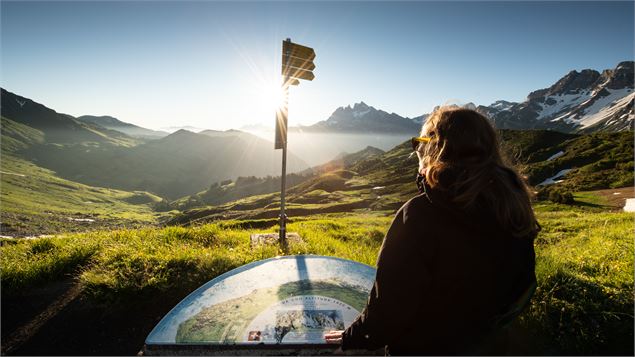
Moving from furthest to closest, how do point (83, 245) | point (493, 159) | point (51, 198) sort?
point (51, 198) → point (83, 245) → point (493, 159)

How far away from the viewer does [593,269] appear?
6355mm

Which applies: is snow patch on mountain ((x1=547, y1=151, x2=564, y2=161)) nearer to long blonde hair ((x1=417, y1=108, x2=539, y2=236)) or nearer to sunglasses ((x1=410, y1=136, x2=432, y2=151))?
sunglasses ((x1=410, y1=136, x2=432, y2=151))

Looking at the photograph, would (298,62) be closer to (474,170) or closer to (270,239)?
(270,239)

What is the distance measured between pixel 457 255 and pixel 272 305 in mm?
3546

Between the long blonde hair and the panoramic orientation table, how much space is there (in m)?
3.00

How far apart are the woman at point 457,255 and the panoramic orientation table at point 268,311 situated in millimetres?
2147

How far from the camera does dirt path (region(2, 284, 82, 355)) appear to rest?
4980mm

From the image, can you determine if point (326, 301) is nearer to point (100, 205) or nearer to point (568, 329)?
point (568, 329)

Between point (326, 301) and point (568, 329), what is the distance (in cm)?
343

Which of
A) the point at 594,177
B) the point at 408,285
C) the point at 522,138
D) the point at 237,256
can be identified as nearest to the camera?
the point at 408,285

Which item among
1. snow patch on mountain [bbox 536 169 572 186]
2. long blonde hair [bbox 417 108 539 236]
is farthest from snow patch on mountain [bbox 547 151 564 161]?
long blonde hair [bbox 417 108 539 236]

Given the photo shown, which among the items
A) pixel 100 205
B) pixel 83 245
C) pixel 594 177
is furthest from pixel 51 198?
pixel 594 177

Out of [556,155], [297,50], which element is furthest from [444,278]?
[556,155]

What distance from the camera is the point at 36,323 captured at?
17.9ft
